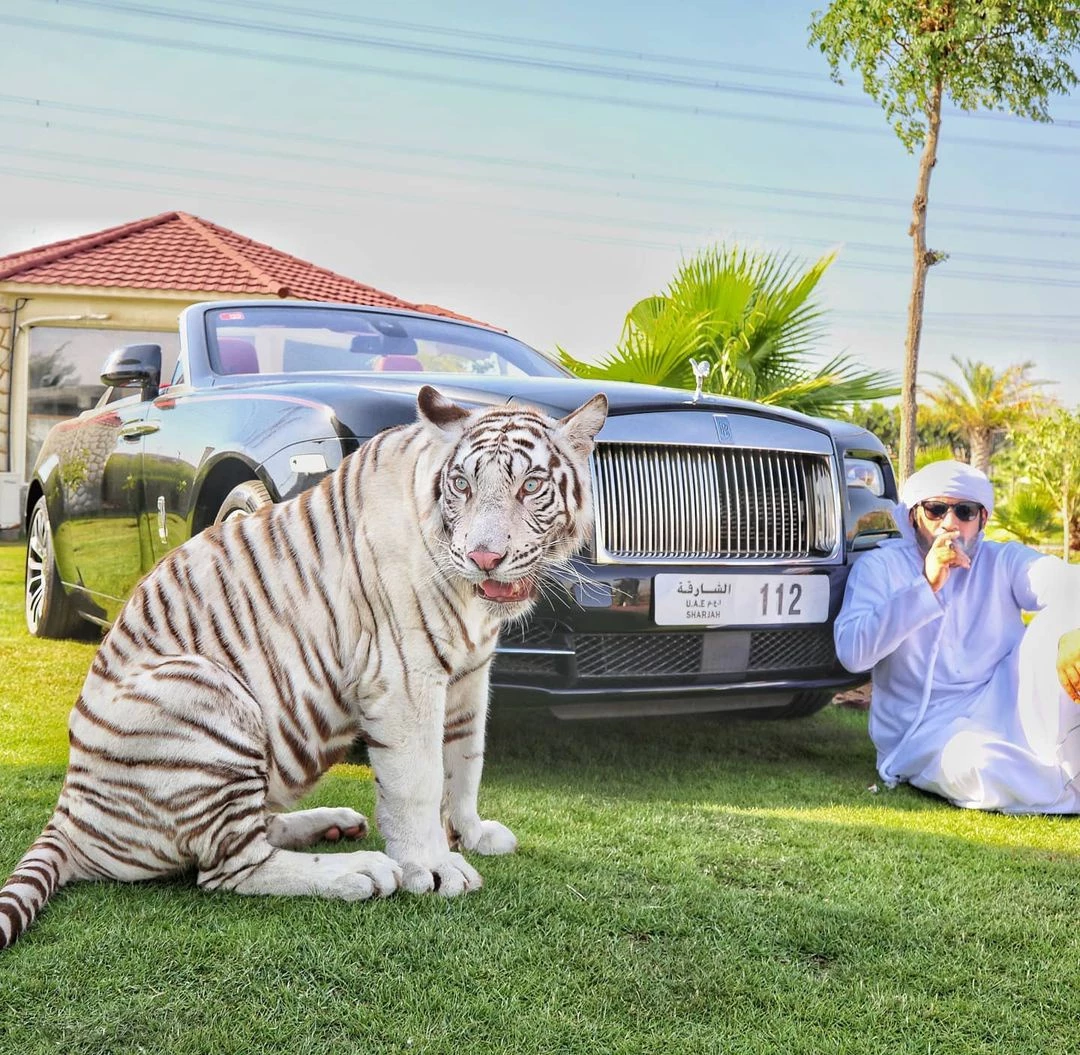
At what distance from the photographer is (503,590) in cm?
275

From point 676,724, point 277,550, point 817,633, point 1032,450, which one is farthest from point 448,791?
point 1032,450

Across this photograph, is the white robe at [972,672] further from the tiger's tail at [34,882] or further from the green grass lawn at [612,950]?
the tiger's tail at [34,882]

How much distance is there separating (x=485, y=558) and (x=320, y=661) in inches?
22.9

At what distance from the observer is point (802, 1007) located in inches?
94.3

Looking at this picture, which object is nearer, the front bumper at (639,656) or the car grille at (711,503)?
the front bumper at (639,656)

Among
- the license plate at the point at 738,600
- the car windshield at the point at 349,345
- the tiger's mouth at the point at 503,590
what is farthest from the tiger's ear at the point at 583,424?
the car windshield at the point at 349,345

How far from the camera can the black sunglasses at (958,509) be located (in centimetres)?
443

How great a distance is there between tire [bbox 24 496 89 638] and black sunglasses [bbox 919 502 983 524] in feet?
15.8

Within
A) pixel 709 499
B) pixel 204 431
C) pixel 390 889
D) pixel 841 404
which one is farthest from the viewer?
pixel 841 404

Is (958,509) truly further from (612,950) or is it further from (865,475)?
(612,950)

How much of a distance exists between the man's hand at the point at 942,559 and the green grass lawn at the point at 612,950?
3.04 ft

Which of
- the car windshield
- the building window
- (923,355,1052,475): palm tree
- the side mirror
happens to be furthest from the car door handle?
(923,355,1052,475): palm tree

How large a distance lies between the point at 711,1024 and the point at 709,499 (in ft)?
7.43

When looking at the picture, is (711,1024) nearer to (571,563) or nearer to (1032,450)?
(571,563)
